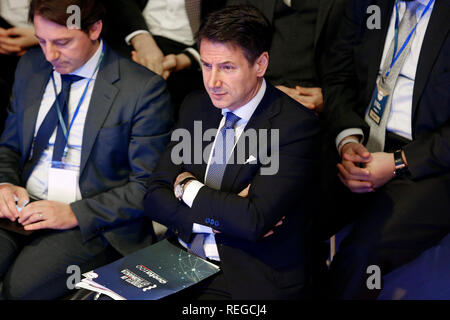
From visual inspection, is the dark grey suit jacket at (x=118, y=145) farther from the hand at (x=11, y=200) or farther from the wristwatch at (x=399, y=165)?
the wristwatch at (x=399, y=165)

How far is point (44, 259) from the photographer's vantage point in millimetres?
2365

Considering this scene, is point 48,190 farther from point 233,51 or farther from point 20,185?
point 233,51

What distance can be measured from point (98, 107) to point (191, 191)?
0.69 metres

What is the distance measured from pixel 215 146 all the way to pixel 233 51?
0.43 m

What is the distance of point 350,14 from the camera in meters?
2.62

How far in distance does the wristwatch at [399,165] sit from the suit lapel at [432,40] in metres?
0.30

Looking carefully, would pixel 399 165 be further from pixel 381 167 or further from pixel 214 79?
pixel 214 79

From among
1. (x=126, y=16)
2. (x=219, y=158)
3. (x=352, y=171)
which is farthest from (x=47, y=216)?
(x=352, y=171)

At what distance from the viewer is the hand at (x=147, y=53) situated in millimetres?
2885

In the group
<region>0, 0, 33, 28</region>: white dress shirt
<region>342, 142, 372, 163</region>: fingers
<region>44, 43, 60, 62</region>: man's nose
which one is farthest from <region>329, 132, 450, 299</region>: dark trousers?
<region>0, 0, 33, 28</region>: white dress shirt

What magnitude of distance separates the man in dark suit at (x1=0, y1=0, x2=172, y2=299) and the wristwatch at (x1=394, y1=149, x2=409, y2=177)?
3.73 ft

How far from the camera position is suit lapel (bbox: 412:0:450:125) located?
2289 millimetres

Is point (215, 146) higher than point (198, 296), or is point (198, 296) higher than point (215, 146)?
point (215, 146)

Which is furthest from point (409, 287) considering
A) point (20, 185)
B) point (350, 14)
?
point (20, 185)
